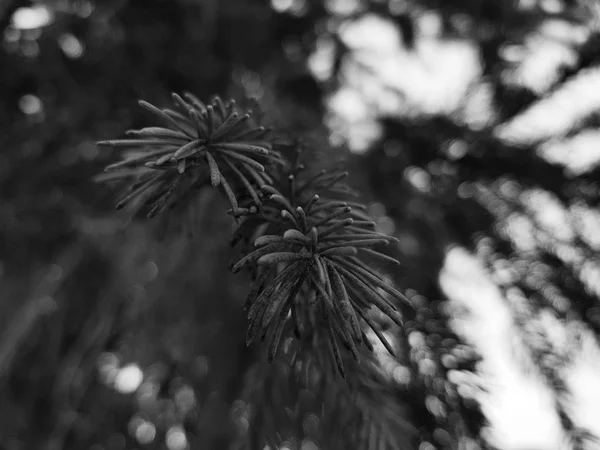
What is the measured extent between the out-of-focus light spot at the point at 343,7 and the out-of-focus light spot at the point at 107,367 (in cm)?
84

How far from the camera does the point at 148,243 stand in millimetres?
1044

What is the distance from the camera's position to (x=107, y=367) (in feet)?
3.83

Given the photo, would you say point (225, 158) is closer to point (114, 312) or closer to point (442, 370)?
point (442, 370)

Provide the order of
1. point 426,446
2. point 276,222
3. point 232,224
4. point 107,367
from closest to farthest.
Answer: point 276,222, point 426,446, point 232,224, point 107,367

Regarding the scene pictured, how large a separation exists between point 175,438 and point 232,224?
0.33 meters

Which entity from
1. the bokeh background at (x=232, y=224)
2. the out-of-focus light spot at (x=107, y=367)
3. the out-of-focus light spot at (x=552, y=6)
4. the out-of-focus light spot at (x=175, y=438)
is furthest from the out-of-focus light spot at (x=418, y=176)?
the out-of-focus light spot at (x=107, y=367)

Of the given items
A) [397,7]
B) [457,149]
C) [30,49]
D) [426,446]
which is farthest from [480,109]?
[30,49]

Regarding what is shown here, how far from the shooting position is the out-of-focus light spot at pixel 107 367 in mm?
1135

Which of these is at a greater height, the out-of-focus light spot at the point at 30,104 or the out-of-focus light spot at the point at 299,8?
the out-of-focus light spot at the point at 299,8

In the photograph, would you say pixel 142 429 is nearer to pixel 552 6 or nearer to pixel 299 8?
pixel 299 8

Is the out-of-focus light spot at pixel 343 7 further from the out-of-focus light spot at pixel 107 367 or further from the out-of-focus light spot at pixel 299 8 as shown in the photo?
the out-of-focus light spot at pixel 107 367

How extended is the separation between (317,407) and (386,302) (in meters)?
0.18

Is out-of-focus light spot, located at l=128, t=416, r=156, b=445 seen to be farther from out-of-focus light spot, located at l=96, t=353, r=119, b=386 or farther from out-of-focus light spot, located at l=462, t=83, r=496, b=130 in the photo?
out-of-focus light spot, located at l=462, t=83, r=496, b=130

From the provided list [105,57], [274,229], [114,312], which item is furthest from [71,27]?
[274,229]
